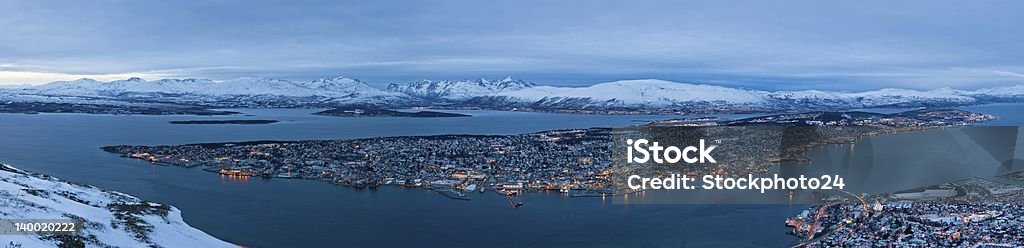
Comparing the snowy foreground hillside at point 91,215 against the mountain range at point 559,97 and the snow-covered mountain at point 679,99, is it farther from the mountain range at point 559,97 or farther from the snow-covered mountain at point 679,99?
the snow-covered mountain at point 679,99

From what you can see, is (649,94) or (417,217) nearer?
(417,217)

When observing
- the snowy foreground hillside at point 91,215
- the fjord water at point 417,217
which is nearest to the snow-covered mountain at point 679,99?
the fjord water at point 417,217

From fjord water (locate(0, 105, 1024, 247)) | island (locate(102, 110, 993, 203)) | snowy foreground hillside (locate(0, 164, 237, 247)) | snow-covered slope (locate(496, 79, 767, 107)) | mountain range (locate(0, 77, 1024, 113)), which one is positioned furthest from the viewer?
snow-covered slope (locate(496, 79, 767, 107))

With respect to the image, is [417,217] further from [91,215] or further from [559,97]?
[559,97]

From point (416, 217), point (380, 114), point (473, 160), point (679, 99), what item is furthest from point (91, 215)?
point (679, 99)

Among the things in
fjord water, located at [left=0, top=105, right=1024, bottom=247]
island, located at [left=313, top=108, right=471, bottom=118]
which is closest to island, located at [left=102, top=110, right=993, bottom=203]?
fjord water, located at [left=0, top=105, right=1024, bottom=247]

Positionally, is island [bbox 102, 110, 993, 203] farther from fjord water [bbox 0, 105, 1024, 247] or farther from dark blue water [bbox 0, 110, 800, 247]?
dark blue water [bbox 0, 110, 800, 247]
